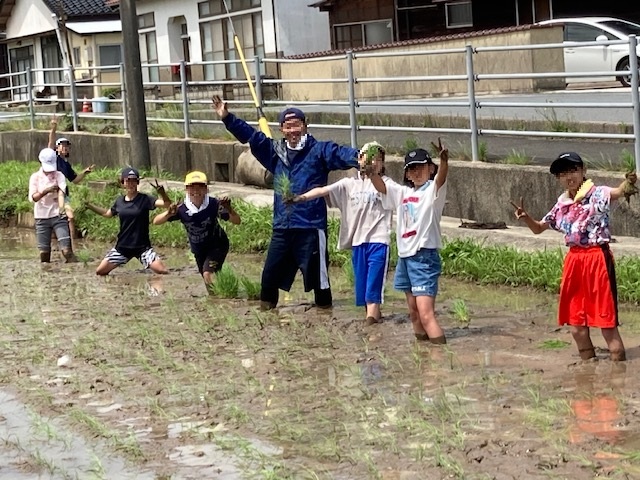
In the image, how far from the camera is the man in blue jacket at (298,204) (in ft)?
33.3

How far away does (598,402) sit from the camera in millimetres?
6832

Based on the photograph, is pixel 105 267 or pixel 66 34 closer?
pixel 105 267

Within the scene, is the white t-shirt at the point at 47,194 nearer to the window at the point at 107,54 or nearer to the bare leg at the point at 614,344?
the bare leg at the point at 614,344

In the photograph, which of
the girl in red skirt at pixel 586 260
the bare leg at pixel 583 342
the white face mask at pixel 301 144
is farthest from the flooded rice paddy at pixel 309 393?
the white face mask at pixel 301 144

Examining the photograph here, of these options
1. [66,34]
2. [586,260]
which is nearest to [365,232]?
[586,260]

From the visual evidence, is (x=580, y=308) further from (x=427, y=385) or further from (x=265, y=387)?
(x=265, y=387)

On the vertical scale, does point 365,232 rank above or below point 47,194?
below

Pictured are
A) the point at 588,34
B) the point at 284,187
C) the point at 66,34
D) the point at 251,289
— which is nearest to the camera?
the point at 284,187

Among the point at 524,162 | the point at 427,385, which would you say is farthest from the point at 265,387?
the point at 524,162

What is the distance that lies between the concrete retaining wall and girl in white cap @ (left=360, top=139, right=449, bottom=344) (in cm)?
293

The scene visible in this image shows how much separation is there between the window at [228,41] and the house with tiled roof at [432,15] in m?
1.67

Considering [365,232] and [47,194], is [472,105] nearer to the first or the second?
[365,232]

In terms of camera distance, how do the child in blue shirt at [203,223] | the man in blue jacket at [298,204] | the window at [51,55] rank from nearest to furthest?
1. the man in blue jacket at [298,204]
2. the child in blue shirt at [203,223]
3. the window at [51,55]

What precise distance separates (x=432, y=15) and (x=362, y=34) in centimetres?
222
